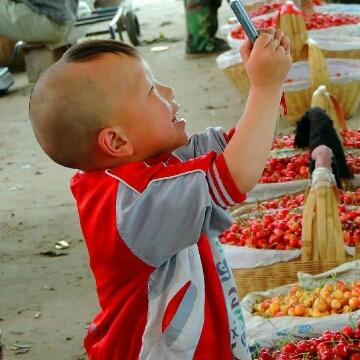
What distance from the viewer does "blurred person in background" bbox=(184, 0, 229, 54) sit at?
30.3 feet

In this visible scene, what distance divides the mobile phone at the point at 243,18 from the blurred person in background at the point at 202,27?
299 inches

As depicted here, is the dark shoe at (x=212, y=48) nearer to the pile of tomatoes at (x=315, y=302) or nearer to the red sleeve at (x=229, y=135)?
the pile of tomatoes at (x=315, y=302)

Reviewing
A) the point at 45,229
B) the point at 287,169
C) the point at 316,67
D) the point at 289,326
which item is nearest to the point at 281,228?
the point at 289,326

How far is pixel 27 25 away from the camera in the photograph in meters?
8.52

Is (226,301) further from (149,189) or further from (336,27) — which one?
(336,27)

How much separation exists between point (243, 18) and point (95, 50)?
12.5 inches

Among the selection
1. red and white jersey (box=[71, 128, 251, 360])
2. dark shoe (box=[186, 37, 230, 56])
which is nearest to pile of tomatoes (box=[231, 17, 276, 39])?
dark shoe (box=[186, 37, 230, 56])

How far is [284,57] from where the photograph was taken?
1.70 metres

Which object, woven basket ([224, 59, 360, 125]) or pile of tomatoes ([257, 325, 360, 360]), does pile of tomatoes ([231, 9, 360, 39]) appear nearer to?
woven basket ([224, 59, 360, 125])

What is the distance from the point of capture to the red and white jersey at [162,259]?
1.69 meters

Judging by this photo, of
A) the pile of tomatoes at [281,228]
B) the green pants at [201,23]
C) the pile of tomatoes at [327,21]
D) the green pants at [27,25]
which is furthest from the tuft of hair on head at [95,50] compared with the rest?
the green pants at [201,23]

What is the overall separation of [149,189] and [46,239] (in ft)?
10.8

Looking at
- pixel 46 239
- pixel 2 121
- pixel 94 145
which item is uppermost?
A: pixel 94 145

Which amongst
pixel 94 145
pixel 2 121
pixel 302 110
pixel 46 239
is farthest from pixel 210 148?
pixel 2 121
